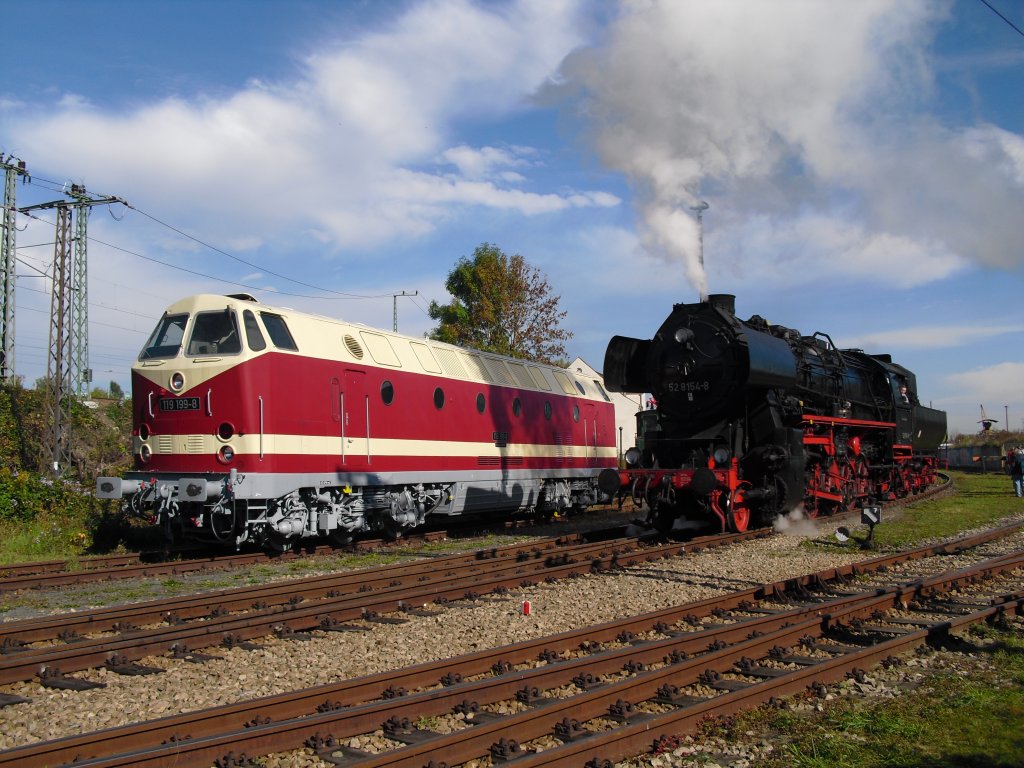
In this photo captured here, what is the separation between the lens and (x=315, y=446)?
509 inches

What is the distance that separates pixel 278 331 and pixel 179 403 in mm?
1799

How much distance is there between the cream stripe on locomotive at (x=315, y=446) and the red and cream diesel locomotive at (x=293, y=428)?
2 centimetres

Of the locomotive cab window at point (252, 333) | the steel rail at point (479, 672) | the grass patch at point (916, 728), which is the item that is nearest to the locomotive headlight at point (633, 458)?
the steel rail at point (479, 672)

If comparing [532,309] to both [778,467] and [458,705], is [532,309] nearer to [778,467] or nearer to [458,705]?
[778,467]

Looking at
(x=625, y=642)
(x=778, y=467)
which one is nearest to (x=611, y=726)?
(x=625, y=642)

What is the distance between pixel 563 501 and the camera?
806 inches

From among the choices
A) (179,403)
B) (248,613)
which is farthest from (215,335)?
(248,613)

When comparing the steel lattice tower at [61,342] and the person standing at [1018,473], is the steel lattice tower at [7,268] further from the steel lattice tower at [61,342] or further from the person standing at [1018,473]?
the person standing at [1018,473]

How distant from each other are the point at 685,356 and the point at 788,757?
10.7 meters

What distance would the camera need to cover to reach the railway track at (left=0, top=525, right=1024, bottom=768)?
15.3ft

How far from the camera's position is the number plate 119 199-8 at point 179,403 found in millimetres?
12078

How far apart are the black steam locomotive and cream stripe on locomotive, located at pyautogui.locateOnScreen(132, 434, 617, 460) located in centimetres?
319

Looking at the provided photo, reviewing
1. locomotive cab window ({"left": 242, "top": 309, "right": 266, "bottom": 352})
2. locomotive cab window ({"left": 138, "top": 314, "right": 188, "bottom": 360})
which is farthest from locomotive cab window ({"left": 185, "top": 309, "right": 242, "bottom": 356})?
locomotive cab window ({"left": 138, "top": 314, "right": 188, "bottom": 360})

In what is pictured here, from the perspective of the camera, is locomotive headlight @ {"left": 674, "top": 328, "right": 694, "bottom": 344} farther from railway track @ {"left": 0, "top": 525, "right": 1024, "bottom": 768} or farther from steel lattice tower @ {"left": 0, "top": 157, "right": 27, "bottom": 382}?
steel lattice tower @ {"left": 0, "top": 157, "right": 27, "bottom": 382}
